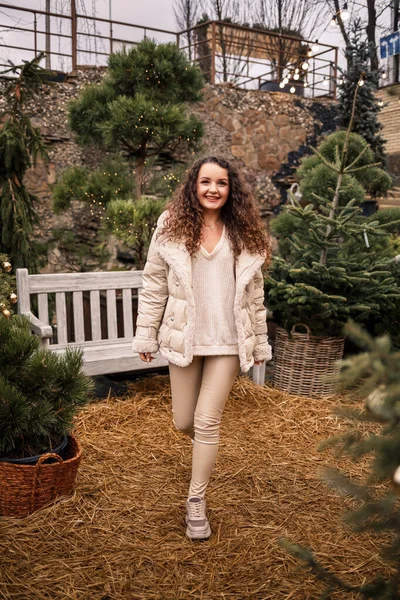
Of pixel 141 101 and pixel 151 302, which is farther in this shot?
pixel 141 101

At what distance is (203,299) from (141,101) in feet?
12.2

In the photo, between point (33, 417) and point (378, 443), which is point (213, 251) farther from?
point (378, 443)

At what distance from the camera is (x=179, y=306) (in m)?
2.50

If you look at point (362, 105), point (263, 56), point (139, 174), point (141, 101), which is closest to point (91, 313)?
point (141, 101)

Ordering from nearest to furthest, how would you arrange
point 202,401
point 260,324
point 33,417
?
point 202,401 → point 33,417 → point 260,324

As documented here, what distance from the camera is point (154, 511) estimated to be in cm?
278

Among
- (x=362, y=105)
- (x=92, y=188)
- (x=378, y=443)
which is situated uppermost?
(x=362, y=105)

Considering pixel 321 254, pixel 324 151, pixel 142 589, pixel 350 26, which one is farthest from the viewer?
pixel 350 26

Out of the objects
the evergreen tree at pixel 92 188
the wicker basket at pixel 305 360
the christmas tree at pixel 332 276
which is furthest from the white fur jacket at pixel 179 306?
the evergreen tree at pixel 92 188

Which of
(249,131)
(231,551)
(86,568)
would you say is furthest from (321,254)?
(249,131)

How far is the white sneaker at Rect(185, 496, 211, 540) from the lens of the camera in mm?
2523

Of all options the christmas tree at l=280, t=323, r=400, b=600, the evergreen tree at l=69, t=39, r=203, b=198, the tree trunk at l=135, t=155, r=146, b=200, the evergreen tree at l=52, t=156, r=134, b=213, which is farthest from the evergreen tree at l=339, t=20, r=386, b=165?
the christmas tree at l=280, t=323, r=400, b=600

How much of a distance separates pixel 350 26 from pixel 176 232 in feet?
49.6

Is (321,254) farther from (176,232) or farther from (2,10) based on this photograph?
(2,10)
